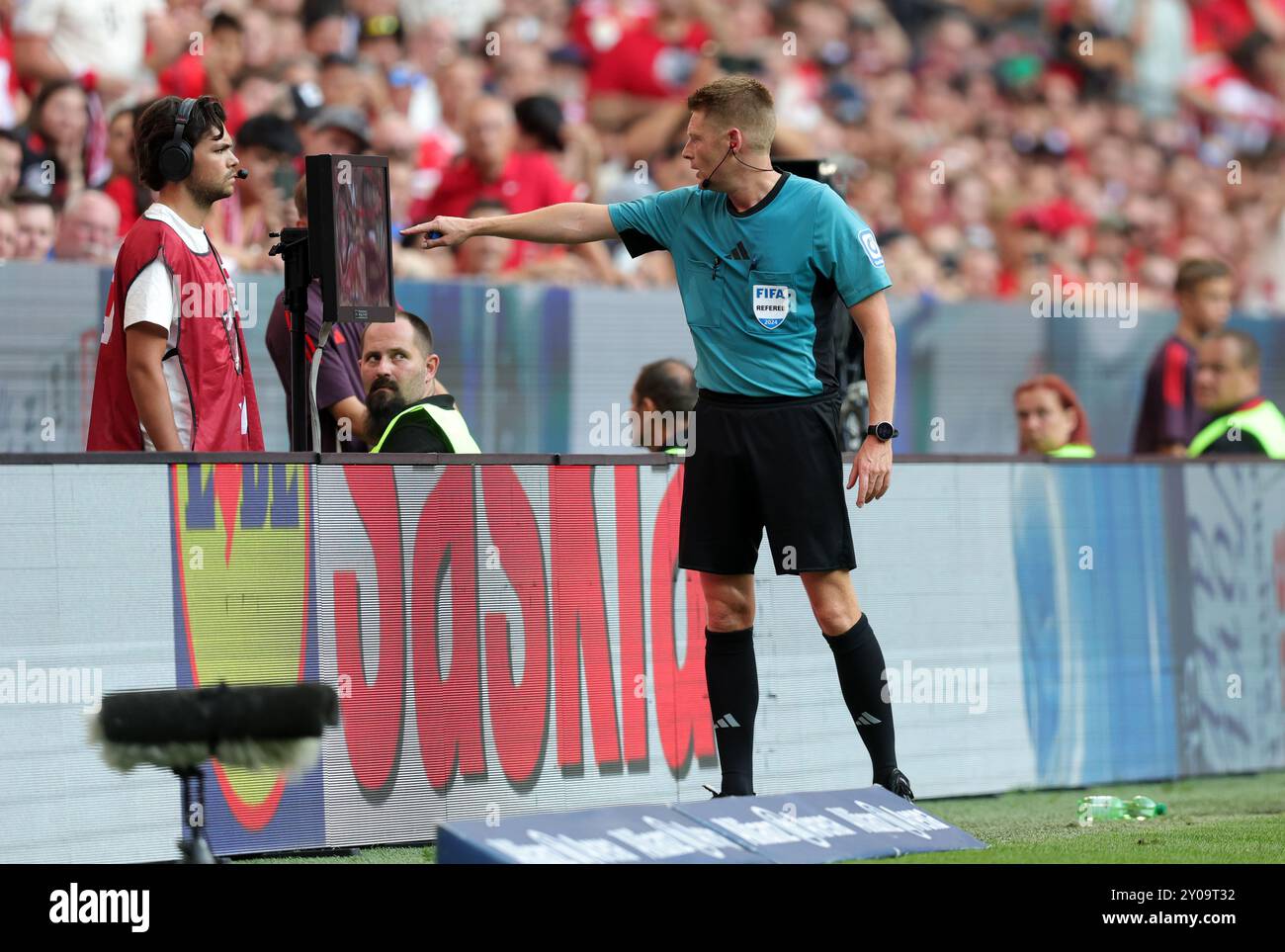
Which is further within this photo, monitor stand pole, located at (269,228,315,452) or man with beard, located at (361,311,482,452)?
man with beard, located at (361,311,482,452)

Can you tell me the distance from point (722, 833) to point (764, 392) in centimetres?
151

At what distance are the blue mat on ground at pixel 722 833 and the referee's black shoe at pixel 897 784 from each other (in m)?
0.24

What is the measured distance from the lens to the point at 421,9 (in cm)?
1459

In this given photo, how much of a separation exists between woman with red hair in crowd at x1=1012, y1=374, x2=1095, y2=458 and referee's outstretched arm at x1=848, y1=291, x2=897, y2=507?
3.64 metres

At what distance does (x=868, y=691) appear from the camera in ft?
22.1

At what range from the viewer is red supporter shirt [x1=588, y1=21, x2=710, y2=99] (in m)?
15.5

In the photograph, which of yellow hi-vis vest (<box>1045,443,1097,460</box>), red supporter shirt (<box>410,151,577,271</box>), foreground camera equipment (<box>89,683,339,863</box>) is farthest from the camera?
red supporter shirt (<box>410,151,577,271</box>)

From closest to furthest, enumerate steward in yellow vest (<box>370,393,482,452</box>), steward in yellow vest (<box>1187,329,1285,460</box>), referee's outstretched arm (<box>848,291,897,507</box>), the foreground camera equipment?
the foreground camera equipment < referee's outstretched arm (<box>848,291,897,507</box>) < steward in yellow vest (<box>370,393,482,452</box>) < steward in yellow vest (<box>1187,329,1285,460</box>)

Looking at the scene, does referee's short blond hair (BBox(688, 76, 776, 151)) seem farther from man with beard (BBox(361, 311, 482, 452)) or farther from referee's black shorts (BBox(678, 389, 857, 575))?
man with beard (BBox(361, 311, 482, 452))

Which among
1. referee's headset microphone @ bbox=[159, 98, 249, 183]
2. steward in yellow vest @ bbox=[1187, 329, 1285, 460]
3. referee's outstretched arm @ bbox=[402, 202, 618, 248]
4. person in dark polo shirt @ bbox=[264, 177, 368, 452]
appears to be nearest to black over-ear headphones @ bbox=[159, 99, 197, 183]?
referee's headset microphone @ bbox=[159, 98, 249, 183]

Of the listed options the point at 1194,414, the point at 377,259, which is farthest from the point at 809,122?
the point at 377,259

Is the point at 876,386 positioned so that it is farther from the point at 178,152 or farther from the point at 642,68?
the point at 642,68

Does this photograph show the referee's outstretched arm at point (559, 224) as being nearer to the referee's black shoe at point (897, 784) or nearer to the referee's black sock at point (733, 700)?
Result: the referee's black sock at point (733, 700)
